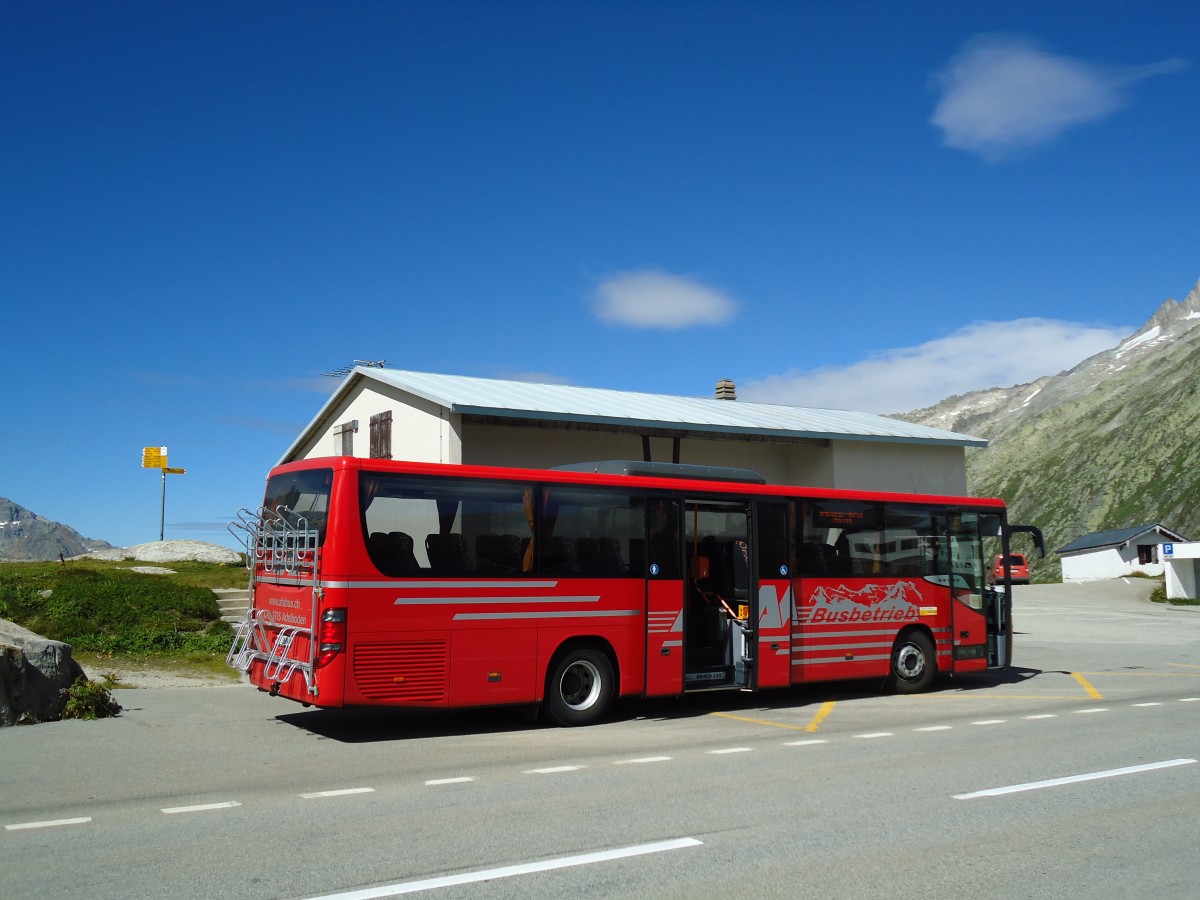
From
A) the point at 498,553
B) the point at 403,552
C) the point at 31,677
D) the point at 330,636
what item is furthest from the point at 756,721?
the point at 31,677

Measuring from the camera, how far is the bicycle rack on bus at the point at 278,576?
10633 mm

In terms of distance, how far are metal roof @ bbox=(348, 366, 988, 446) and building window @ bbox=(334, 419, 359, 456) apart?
2.99 ft

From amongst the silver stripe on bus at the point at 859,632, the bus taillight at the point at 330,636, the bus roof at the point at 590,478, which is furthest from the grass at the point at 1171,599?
the bus taillight at the point at 330,636

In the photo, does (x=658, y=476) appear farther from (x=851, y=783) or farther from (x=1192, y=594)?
(x=1192, y=594)

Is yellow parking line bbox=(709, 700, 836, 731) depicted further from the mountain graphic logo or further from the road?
the mountain graphic logo

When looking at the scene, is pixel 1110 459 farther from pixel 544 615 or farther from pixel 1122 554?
pixel 544 615

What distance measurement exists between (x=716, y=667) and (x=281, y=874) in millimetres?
8398

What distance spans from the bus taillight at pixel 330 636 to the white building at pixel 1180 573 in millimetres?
46536

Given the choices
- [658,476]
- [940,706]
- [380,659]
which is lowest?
[940,706]

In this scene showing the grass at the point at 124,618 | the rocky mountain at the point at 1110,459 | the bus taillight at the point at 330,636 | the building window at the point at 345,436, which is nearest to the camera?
the bus taillight at the point at 330,636

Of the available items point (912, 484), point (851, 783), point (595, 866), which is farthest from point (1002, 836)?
point (912, 484)

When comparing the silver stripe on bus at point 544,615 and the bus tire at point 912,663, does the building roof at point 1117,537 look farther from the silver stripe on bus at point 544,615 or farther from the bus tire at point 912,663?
the silver stripe on bus at point 544,615

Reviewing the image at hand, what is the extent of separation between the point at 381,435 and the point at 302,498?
36.2 feet

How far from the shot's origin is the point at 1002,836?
6672 millimetres
